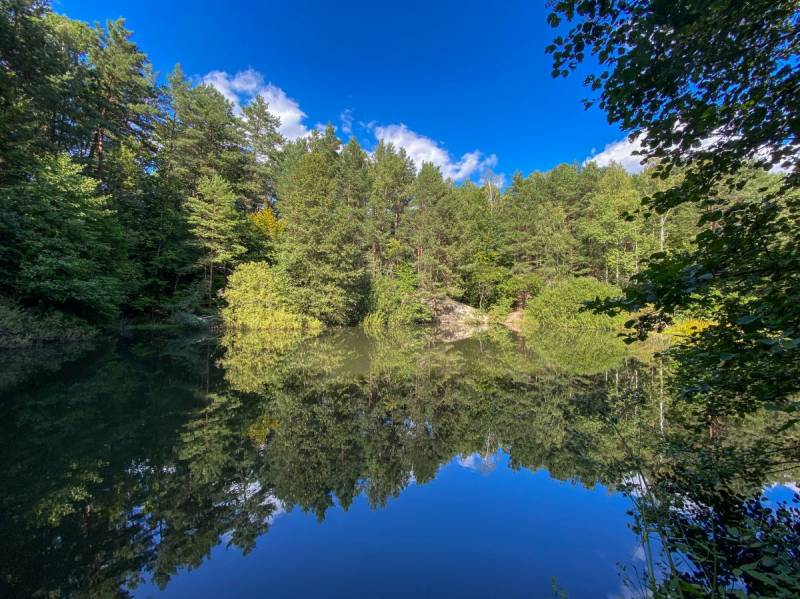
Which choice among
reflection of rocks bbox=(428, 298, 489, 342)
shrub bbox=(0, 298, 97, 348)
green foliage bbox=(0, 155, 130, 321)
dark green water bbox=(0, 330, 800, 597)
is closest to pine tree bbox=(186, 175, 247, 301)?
green foliage bbox=(0, 155, 130, 321)

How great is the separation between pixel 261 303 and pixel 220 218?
6659 millimetres

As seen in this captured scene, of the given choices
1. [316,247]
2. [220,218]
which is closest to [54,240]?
[220,218]

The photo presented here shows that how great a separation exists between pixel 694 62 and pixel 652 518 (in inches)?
135

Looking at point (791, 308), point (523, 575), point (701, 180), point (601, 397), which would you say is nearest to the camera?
point (791, 308)

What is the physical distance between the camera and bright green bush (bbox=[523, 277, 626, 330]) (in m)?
22.9

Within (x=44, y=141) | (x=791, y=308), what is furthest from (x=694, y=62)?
(x=44, y=141)

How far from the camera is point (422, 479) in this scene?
4.67 meters

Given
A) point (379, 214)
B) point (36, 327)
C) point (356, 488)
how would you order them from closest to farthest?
point (356, 488), point (36, 327), point (379, 214)

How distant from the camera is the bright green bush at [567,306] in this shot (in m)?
22.9

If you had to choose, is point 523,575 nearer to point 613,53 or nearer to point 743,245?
point 743,245

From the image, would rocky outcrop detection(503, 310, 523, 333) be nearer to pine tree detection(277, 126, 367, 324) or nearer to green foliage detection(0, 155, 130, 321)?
pine tree detection(277, 126, 367, 324)

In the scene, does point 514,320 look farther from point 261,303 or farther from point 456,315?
point 261,303

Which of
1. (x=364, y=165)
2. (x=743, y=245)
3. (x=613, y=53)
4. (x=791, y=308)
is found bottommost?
(x=791, y=308)

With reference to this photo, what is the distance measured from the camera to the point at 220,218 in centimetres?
2447
